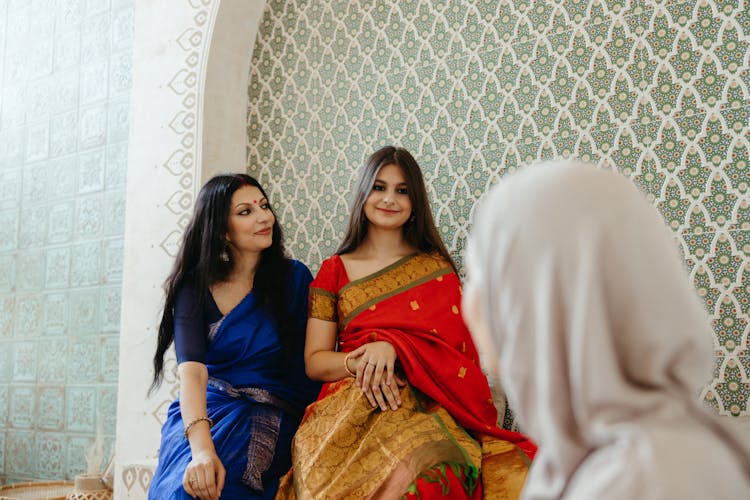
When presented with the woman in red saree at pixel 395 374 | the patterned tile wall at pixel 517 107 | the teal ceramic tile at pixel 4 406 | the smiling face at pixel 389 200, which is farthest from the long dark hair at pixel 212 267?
the teal ceramic tile at pixel 4 406

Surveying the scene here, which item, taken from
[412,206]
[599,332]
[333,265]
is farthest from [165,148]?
[599,332]

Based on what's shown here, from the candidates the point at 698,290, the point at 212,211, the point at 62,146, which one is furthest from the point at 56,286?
the point at 698,290

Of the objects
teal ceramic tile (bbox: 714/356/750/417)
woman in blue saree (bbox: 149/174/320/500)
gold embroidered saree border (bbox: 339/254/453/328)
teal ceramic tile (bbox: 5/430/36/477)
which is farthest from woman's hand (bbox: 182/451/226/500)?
teal ceramic tile (bbox: 5/430/36/477)

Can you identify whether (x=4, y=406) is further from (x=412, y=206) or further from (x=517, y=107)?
(x=517, y=107)

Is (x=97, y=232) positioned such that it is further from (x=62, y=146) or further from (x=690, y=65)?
(x=690, y=65)

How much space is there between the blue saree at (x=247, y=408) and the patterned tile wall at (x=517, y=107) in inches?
33.5

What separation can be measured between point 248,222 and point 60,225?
2.24 meters

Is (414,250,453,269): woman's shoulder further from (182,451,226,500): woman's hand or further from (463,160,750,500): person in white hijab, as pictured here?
(463,160,750,500): person in white hijab

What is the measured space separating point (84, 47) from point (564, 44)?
9.80 feet

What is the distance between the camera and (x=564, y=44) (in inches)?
117

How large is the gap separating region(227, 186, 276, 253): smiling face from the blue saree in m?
0.20

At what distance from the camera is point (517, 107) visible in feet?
10.0

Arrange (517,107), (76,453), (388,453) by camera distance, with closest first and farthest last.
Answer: (388,453) → (517,107) → (76,453)

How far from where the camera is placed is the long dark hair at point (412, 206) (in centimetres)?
285
